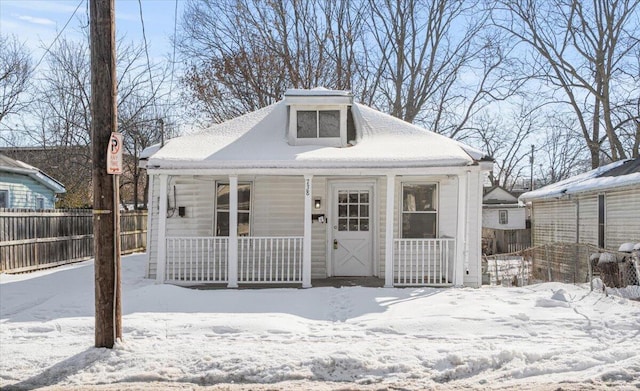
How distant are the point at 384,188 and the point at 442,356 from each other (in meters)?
6.04

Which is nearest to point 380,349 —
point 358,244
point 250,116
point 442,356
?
point 442,356

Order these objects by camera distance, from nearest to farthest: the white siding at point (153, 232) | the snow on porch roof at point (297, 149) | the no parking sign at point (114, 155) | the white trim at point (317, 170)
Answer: the no parking sign at point (114, 155), the white trim at point (317, 170), the snow on porch roof at point (297, 149), the white siding at point (153, 232)

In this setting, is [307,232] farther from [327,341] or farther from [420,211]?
[327,341]

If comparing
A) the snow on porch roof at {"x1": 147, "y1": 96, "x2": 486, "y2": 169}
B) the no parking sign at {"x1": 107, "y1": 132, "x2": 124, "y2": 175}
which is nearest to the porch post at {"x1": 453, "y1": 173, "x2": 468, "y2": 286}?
the snow on porch roof at {"x1": 147, "y1": 96, "x2": 486, "y2": 169}

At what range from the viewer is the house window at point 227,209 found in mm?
11742

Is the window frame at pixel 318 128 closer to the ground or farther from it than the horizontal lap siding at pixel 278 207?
farther from it

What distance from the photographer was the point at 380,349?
6.11 meters

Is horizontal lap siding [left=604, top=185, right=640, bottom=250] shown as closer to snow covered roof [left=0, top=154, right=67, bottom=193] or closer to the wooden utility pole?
the wooden utility pole

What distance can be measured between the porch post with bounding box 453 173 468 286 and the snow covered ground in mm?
798

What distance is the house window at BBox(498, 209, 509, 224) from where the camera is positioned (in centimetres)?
3503

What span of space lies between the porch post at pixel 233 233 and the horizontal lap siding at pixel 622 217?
11423mm

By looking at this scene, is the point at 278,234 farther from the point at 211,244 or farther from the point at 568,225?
the point at 568,225

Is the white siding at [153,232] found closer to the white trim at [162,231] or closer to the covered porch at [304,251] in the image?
the covered porch at [304,251]

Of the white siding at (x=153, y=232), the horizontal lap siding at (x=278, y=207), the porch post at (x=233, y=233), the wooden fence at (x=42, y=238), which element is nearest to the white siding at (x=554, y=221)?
the horizontal lap siding at (x=278, y=207)
